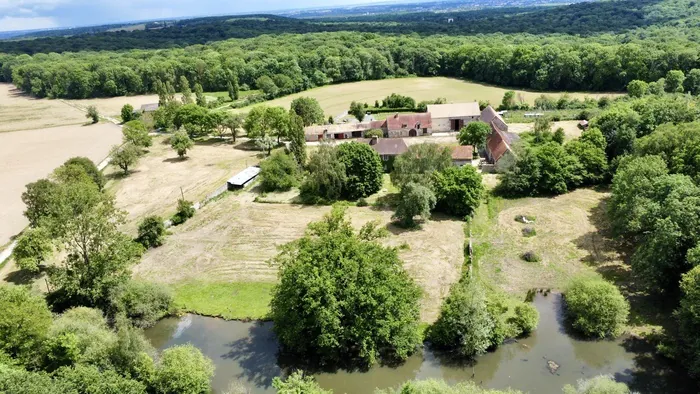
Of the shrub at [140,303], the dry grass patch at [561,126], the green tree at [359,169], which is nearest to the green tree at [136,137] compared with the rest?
the green tree at [359,169]

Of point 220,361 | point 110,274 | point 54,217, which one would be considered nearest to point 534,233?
point 220,361

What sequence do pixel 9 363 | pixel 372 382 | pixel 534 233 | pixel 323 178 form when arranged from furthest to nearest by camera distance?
pixel 323 178 < pixel 534 233 < pixel 372 382 < pixel 9 363

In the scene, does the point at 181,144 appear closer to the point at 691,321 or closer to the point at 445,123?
the point at 445,123

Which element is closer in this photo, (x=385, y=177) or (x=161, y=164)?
(x=385, y=177)

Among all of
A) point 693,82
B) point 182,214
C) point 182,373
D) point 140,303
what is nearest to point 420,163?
point 182,214

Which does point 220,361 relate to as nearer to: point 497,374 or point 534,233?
point 497,374

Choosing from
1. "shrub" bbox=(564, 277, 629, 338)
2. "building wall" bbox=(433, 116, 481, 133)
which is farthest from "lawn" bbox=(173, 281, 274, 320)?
"building wall" bbox=(433, 116, 481, 133)

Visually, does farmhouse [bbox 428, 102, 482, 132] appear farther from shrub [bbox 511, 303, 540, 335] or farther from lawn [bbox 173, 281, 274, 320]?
shrub [bbox 511, 303, 540, 335]
